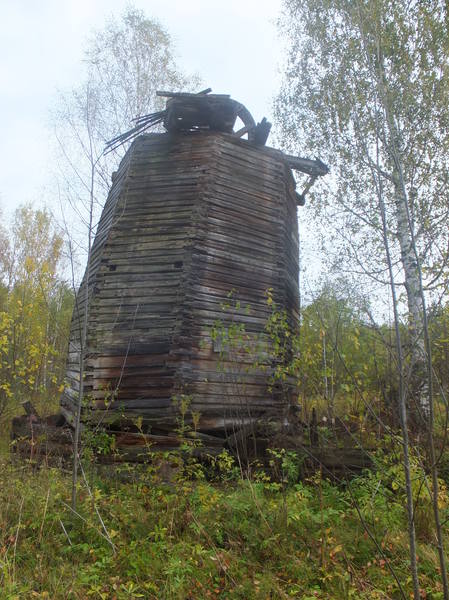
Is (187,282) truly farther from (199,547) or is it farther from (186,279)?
(199,547)

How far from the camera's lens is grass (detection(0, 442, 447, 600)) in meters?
4.45

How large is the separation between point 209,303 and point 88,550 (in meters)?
5.46

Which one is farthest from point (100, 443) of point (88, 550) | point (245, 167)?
point (245, 167)

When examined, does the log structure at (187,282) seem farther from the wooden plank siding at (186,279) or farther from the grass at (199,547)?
the grass at (199,547)

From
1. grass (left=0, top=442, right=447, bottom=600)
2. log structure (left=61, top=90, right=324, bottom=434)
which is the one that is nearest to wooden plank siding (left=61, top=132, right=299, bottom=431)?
log structure (left=61, top=90, right=324, bottom=434)

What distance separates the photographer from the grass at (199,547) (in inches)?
175

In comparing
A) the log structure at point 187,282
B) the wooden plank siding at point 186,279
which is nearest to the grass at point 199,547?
the wooden plank siding at point 186,279

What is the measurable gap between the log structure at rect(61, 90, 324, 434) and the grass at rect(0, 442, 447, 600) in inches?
86.8

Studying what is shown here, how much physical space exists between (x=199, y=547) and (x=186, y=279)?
5.57 metres

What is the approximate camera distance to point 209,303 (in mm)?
9508

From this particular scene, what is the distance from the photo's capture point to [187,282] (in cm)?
939

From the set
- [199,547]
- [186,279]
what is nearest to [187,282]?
[186,279]

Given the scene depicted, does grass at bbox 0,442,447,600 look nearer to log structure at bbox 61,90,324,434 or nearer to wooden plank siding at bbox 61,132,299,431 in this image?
wooden plank siding at bbox 61,132,299,431

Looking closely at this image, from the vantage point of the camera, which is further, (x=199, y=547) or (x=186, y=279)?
(x=186, y=279)
